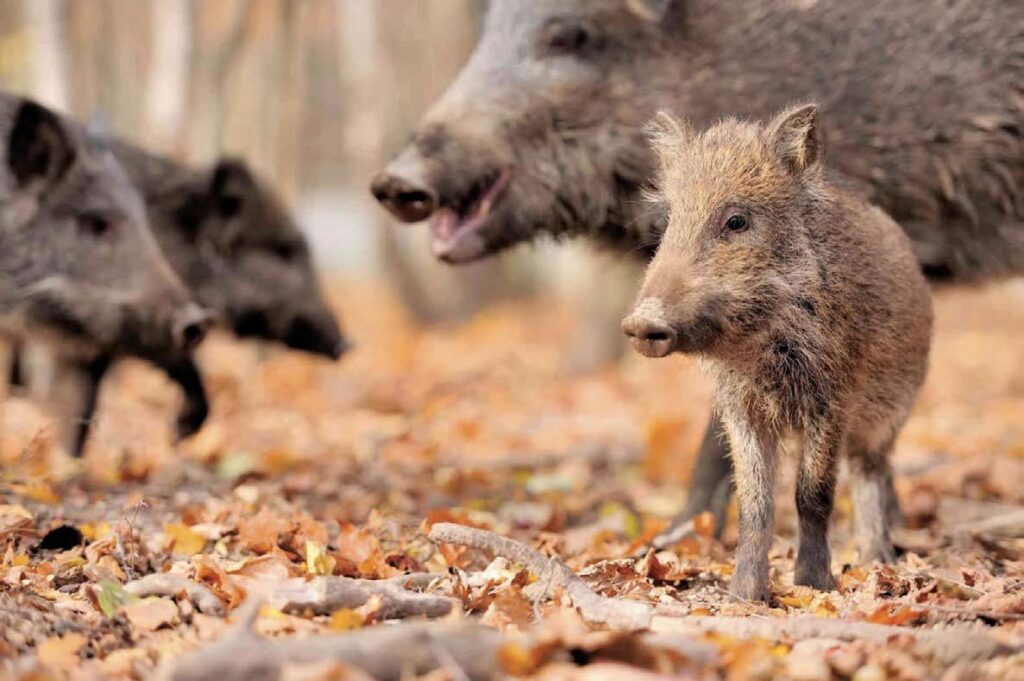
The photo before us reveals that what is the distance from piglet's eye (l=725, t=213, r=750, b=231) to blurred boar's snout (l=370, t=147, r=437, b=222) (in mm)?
1995

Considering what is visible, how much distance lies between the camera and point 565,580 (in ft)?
11.4

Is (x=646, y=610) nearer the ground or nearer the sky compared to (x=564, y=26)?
nearer the ground

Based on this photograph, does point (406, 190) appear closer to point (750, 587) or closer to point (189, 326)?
point (189, 326)

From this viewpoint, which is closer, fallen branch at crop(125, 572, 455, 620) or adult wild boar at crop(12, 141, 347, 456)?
fallen branch at crop(125, 572, 455, 620)

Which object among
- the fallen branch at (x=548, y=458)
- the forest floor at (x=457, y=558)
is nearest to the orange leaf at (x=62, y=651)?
the forest floor at (x=457, y=558)

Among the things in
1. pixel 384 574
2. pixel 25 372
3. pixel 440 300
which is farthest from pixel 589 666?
pixel 440 300

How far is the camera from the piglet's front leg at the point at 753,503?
3.79 m

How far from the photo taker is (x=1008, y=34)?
18.5 ft

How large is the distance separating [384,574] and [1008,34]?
3.93 m

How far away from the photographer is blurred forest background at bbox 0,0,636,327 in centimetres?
1048

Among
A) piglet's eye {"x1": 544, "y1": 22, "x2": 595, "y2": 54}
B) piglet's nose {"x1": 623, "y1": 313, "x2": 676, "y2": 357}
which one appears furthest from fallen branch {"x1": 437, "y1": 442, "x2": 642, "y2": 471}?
piglet's nose {"x1": 623, "y1": 313, "x2": 676, "y2": 357}

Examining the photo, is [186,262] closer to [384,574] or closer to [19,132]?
[19,132]

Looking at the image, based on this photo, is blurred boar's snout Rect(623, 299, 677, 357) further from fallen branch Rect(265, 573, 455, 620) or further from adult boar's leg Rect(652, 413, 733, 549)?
adult boar's leg Rect(652, 413, 733, 549)

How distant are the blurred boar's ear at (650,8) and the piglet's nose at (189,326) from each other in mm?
2954
